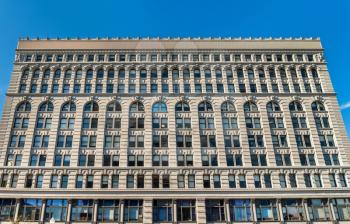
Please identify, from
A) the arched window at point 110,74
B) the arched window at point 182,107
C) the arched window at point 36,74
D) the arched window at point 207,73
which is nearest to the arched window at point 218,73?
the arched window at point 207,73

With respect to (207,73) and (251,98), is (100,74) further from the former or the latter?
(251,98)

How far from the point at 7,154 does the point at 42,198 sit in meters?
8.77

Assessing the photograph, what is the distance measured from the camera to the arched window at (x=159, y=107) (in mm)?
49000

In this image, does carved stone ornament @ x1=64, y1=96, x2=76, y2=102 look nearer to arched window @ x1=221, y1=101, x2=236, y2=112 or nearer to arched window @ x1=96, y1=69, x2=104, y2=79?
arched window @ x1=96, y1=69, x2=104, y2=79

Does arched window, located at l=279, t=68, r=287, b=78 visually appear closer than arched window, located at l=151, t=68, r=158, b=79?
No

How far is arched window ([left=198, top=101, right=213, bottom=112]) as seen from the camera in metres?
49.3

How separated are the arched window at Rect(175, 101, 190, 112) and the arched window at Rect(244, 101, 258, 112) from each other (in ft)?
30.0

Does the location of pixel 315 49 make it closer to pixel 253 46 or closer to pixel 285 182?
pixel 253 46

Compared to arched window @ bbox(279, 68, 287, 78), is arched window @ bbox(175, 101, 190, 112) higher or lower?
lower

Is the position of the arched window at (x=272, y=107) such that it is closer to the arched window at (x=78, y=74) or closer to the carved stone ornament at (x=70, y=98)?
the carved stone ornament at (x=70, y=98)

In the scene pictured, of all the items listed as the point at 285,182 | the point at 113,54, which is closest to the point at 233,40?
the point at 113,54

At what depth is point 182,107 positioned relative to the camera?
49.4 m

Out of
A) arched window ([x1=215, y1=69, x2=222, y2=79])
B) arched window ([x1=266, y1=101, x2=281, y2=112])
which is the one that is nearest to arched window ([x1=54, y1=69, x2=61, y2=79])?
arched window ([x1=215, y1=69, x2=222, y2=79])

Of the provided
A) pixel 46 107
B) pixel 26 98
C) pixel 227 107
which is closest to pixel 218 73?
pixel 227 107
